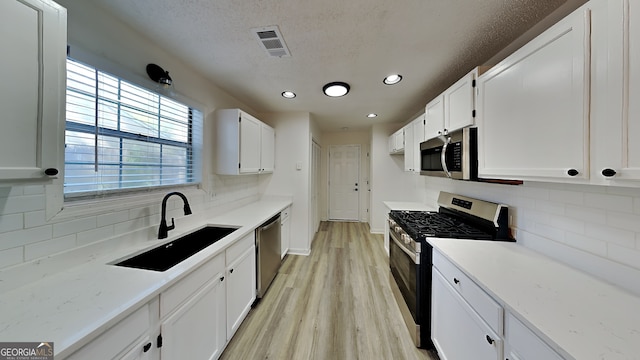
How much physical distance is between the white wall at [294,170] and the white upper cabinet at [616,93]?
2.94 m

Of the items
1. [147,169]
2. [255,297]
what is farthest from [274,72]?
[255,297]

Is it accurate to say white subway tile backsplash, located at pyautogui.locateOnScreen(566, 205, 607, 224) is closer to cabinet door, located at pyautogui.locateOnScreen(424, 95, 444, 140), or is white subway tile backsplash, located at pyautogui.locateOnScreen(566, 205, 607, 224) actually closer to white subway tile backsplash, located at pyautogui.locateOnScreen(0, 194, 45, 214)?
cabinet door, located at pyautogui.locateOnScreen(424, 95, 444, 140)

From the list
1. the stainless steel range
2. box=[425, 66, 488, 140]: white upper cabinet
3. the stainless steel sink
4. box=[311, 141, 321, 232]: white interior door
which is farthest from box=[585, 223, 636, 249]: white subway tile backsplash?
box=[311, 141, 321, 232]: white interior door

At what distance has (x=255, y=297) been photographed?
214 centimetres

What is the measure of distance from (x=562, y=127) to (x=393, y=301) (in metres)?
2.09

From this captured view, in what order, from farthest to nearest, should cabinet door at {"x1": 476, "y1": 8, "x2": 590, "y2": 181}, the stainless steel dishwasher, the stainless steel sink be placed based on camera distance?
1. the stainless steel dishwasher
2. the stainless steel sink
3. cabinet door at {"x1": 476, "y1": 8, "x2": 590, "y2": 181}

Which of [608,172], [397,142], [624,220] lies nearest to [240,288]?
[608,172]

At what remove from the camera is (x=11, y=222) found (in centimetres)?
94

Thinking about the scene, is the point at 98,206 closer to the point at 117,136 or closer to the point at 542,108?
the point at 117,136

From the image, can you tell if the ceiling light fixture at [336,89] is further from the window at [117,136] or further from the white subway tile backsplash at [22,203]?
the white subway tile backsplash at [22,203]

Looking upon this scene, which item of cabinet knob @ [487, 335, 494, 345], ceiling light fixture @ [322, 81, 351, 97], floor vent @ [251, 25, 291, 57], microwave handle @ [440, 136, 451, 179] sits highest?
ceiling light fixture @ [322, 81, 351, 97]

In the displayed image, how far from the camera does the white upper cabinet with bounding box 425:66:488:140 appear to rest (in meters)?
1.56

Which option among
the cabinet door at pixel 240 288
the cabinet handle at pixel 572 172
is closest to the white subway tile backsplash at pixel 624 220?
the cabinet handle at pixel 572 172

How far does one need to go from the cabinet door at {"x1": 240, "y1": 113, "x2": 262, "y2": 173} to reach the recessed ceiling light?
167 centimetres
